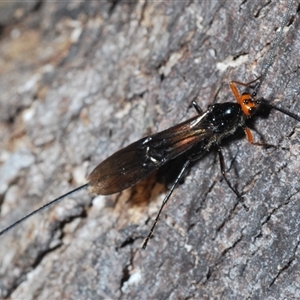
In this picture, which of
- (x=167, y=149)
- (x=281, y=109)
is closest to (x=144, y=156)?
(x=167, y=149)

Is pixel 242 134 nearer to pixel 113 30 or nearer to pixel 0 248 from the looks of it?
pixel 113 30

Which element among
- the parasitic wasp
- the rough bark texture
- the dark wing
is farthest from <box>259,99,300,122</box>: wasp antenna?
the dark wing

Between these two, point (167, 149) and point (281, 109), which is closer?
point (281, 109)

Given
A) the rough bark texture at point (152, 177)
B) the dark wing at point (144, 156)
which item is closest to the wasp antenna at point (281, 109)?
the rough bark texture at point (152, 177)

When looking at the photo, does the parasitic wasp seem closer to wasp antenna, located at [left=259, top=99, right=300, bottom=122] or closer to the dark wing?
the dark wing

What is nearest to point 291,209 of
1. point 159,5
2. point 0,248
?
point 159,5

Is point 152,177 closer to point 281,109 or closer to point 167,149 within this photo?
point 167,149

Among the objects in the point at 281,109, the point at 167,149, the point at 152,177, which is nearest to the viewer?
the point at 281,109
